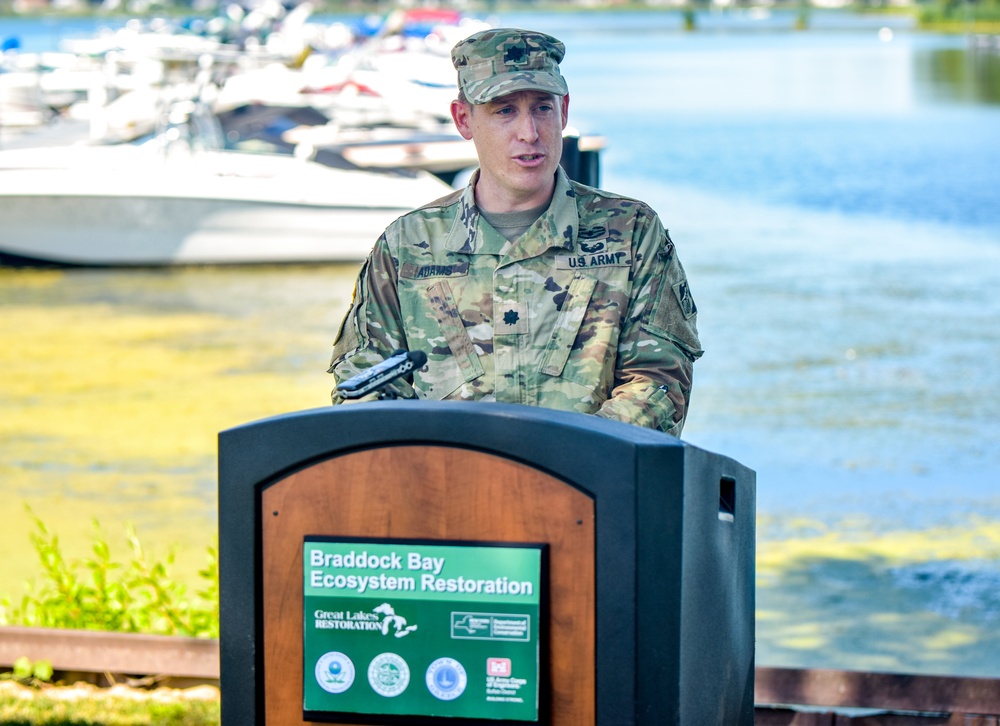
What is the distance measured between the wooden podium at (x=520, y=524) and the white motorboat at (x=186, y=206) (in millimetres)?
13585

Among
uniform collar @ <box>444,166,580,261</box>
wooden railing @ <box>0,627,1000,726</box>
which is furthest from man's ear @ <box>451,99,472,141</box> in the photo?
wooden railing @ <box>0,627,1000,726</box>

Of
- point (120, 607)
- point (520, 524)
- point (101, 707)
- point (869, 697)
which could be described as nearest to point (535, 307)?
point (520, 524)

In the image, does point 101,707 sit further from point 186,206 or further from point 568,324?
point 186,206

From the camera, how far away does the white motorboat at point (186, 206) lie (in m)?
15.7

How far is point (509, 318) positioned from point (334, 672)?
0.88 m

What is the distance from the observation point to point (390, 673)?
210 cm

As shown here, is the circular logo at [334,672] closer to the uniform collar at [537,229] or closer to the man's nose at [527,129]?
the uniform collar at [537,229]

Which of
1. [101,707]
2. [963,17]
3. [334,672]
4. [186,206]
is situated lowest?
[101,707]

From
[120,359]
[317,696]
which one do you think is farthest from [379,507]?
[120,359]

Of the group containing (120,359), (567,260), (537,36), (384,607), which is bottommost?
(120,359)

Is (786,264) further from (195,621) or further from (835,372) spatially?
(195,621)

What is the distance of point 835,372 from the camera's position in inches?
404

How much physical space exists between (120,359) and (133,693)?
290 inches

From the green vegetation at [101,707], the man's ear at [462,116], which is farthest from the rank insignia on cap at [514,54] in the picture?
the green vegetation at [101,707]
